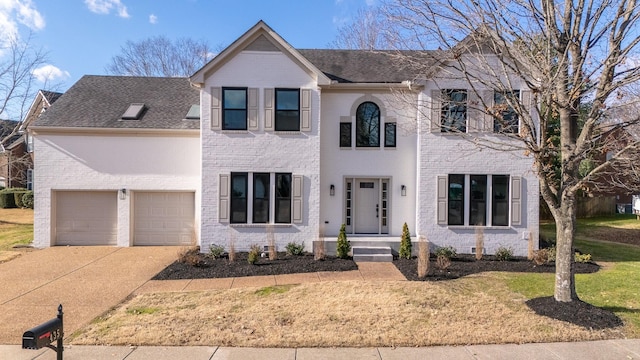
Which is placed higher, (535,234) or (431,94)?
(431,94)

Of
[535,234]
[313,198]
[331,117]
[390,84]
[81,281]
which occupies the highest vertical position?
[390,84]

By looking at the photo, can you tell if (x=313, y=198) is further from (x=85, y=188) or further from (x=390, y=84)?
(x=85, y=188)

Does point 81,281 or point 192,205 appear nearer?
point 81,281

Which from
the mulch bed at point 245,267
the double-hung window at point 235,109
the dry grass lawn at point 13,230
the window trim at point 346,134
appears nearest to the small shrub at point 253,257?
the mulch bed at point 245,267

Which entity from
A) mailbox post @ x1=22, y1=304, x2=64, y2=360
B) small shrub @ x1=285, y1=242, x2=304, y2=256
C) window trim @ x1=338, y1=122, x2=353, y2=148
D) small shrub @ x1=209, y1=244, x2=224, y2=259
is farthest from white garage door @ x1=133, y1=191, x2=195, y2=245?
mailbox post @ x1=22, y1=304, x2=64, y2=360

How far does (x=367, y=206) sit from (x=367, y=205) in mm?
35

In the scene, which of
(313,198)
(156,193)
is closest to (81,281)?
(156,193)

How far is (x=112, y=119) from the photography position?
1383 centimetres

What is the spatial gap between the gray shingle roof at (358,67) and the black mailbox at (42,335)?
34.9 ft

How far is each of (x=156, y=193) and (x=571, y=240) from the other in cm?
1263

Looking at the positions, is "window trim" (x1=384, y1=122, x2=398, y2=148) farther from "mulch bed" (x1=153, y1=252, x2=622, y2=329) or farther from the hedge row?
the hedge row

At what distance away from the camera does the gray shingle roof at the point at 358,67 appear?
12992mm

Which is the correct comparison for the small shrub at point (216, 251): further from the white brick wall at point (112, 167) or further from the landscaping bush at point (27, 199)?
the landscaping bush at point (27, 199)

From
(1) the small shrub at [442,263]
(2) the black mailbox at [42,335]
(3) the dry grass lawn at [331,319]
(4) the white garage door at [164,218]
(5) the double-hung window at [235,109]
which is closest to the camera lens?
(2) the black mailbox at [42,335]
